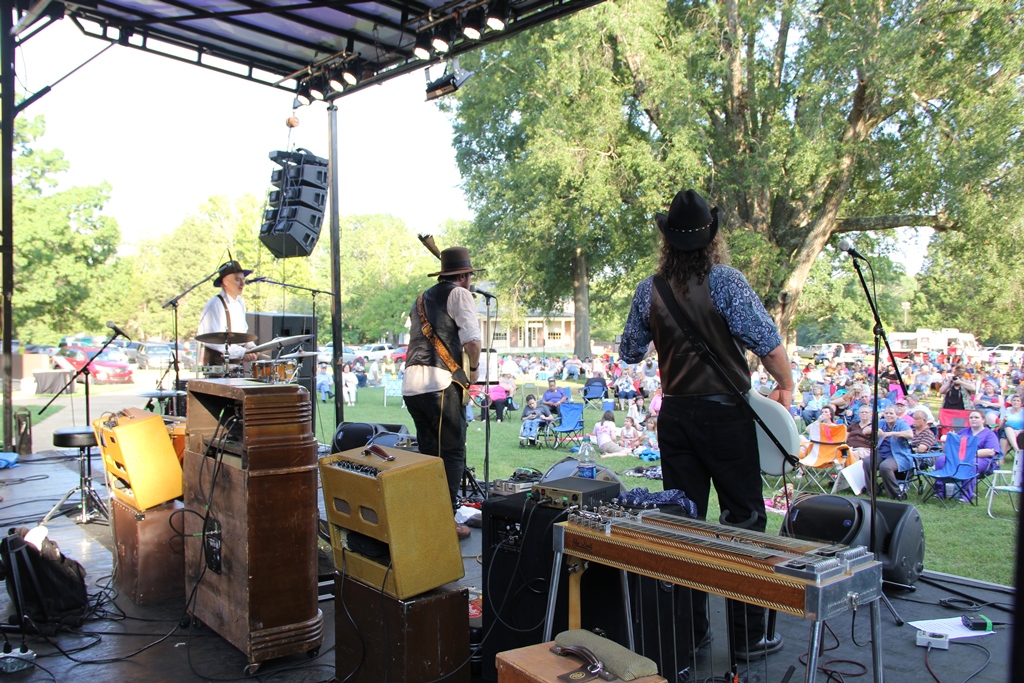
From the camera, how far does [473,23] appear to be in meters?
7.62

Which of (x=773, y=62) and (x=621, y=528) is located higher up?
(x=773, y=62)

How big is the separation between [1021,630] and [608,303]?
1261 inches

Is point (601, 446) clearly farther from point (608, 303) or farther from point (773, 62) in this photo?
point (608, 303)

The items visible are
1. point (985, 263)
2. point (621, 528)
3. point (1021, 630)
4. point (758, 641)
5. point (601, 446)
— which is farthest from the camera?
point (985, 263)

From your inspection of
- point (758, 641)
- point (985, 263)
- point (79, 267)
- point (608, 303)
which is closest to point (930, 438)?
point (758, 641)

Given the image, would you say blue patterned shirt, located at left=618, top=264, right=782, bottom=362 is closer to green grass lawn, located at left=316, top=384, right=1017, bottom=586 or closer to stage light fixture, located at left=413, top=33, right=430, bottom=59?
green grass lawn, located at left=316, top=384, right=1017, bottom=586

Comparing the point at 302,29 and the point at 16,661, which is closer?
the point at 16,661

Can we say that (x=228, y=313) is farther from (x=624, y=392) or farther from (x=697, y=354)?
(x=624, y=392)

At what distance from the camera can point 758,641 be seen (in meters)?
3.35

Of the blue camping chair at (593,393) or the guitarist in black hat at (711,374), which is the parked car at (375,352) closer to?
the blue camping chair at (593,393)

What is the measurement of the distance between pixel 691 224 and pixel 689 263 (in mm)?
172

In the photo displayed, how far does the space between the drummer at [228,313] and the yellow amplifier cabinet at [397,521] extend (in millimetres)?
3626

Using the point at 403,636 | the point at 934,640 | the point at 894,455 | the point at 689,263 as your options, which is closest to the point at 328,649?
the point at 403,636

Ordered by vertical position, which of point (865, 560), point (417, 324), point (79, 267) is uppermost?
point (79, 267)
